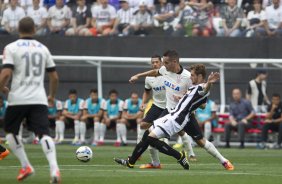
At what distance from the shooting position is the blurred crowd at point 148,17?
3003cm

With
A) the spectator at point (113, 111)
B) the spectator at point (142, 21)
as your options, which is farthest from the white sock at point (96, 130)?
the spectator at point (142, 21)

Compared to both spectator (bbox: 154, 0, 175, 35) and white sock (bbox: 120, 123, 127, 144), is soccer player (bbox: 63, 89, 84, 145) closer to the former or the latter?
white sock (bbox: 120, 123, 127, 144)

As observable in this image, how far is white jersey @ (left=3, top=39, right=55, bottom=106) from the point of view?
1311 cm

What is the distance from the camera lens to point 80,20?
103 feet

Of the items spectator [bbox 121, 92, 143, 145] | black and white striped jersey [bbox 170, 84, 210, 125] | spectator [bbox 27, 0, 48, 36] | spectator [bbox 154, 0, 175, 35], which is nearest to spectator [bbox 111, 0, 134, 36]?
spectator [bbox 154, 0, 175, 35]

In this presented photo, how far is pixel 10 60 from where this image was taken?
13086 mm

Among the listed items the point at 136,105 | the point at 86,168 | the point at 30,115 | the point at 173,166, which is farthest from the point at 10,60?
the point at 136,105

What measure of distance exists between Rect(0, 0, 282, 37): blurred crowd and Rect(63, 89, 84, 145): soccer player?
7.94ft

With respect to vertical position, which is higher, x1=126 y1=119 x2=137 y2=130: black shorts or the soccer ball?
the soccer ball

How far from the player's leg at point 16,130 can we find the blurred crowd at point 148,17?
17345 mm

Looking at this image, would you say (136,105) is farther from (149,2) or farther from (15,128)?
(15,128)

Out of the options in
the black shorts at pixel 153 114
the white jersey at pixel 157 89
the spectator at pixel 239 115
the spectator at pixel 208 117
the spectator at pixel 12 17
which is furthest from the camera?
the spectator at pixel 12 17

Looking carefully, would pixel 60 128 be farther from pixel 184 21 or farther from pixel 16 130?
pixel 16 130

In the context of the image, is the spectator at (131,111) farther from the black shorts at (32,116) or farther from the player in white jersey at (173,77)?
the black shorts at (32,116)
